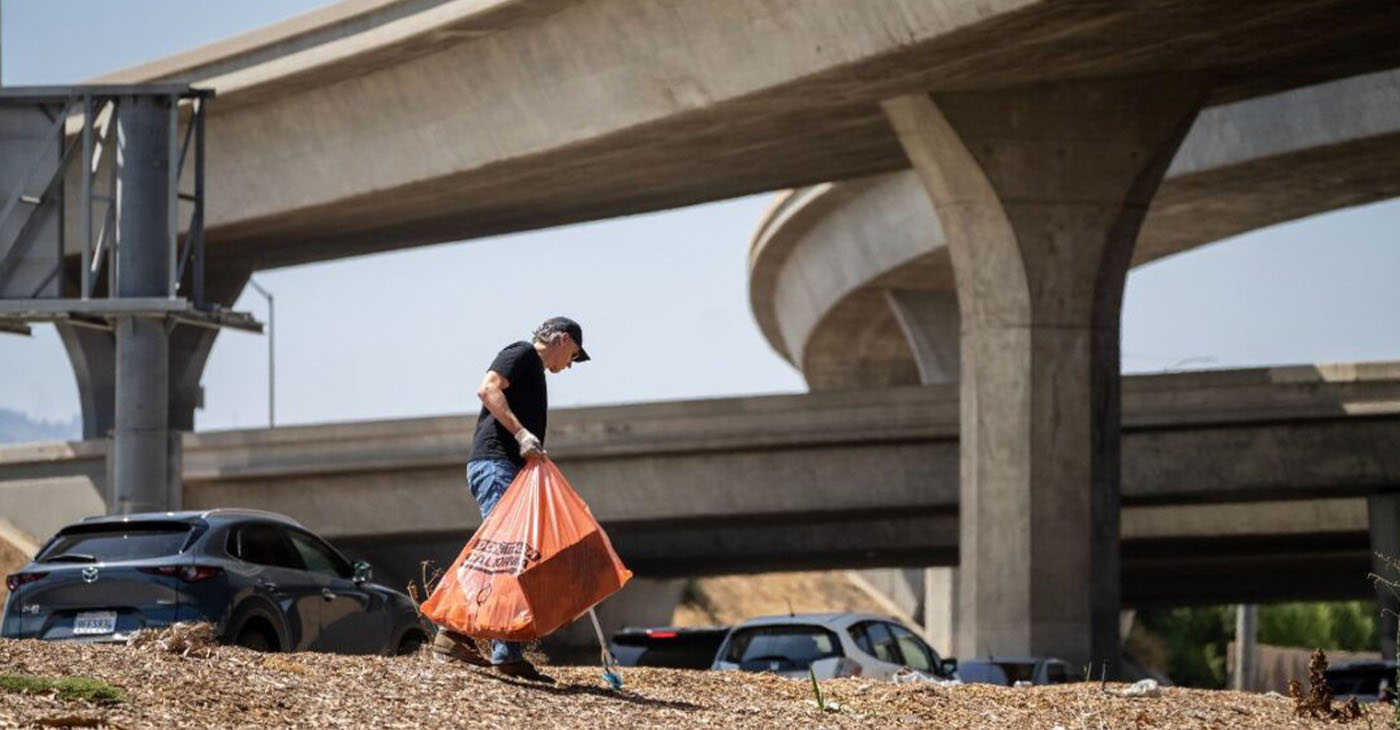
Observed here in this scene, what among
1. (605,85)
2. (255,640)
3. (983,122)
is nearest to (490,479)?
(255,640)

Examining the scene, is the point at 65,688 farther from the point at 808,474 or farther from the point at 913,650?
the point at 808,474

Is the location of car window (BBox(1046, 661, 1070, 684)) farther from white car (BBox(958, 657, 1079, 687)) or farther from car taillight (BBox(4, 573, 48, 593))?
car taillight (BBox(4, 573, 48, 593))

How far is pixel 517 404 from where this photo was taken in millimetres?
13562

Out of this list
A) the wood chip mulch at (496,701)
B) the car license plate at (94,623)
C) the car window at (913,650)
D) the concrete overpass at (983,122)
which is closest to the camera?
the wood chip mulch at (496,701)

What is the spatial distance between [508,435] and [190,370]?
4001 centimetres

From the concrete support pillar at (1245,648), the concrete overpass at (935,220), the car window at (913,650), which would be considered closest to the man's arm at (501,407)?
the car window at (913,650)

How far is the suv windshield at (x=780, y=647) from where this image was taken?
70.8ft

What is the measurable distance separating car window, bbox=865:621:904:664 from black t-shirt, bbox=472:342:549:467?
9182mm

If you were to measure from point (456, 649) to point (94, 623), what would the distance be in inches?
146

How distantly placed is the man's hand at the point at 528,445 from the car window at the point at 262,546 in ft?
15.2

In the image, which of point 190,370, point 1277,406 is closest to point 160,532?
point 1277,406

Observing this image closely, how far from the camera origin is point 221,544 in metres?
17.1

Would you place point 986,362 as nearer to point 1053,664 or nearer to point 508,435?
point 1053,664

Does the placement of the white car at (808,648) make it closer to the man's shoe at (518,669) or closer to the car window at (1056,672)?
the car window at (1056,672)
